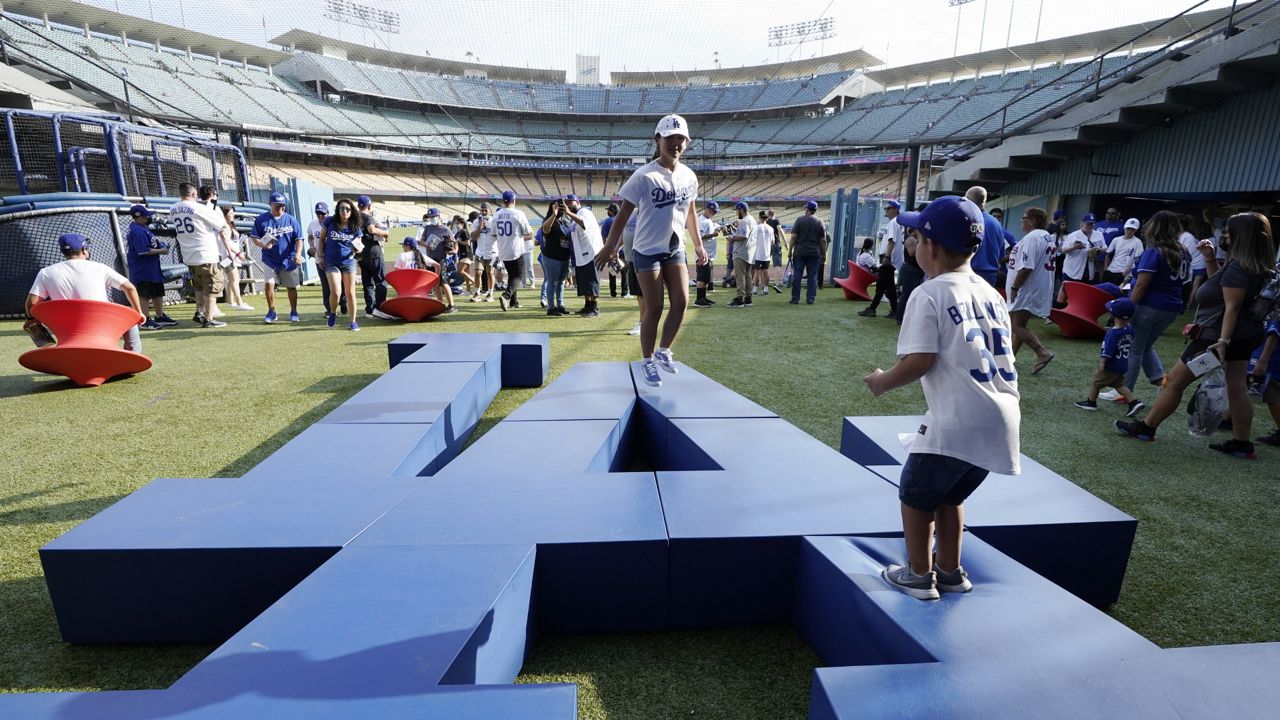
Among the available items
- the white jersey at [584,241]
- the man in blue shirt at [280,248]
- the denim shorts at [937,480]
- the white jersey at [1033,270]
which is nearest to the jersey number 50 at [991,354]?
the denim shorts at [937,480]

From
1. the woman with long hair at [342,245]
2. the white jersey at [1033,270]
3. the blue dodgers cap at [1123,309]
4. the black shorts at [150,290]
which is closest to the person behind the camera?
the blue dodgers cap at [1123,309]

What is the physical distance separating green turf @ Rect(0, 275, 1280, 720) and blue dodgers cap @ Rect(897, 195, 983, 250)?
1491 mm

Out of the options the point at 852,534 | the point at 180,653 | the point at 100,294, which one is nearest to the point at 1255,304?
the point at 852,534

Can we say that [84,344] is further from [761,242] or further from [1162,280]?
[761,242]

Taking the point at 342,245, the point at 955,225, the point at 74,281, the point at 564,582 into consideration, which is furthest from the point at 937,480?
the point at 342,245

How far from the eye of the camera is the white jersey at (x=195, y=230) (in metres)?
8.19

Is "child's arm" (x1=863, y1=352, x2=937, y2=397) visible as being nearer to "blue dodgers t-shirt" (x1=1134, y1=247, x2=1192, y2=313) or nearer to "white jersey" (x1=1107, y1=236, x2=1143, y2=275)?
"blue dodgers t-shirt" (x1=1134, y1=247, x2=1192, y2=313)

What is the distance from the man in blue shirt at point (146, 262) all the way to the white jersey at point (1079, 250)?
13654mm

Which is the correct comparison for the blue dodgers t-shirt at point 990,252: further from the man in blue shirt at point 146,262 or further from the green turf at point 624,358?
the man in blue shirt at point 146,262

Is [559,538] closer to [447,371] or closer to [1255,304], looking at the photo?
[447,371]

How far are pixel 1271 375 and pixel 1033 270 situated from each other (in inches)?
98.1

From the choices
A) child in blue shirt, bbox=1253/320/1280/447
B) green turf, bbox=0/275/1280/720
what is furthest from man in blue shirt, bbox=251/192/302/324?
child in blue shirt, bbox=1253/320/1280/447

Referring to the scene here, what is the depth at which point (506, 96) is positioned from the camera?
5288 centimetres

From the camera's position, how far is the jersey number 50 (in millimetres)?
1688
